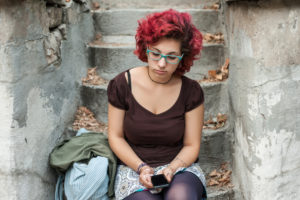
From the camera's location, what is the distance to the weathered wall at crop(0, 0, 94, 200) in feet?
7.42

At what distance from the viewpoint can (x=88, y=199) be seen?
2.43 m

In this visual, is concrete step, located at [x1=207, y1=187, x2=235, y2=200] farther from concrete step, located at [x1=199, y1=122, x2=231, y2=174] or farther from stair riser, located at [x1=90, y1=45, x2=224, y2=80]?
stair riser, located at [x1=90, y1=45, x2=224, y2=80]

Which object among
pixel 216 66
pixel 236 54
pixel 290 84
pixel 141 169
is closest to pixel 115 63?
pixel 216 66

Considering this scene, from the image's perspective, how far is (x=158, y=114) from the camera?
249 cm

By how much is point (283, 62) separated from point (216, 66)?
1.18 m

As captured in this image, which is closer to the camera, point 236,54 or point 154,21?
point 154,21

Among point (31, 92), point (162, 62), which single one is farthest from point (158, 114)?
point (31, 92)

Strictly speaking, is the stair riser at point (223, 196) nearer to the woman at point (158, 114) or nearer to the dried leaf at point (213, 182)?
the dried leaf at point (213, 182)

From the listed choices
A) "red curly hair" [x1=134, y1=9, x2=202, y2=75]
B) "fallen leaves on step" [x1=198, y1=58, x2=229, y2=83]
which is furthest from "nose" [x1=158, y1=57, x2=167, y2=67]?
"fallen leaves on step" [x1=198, y1=58, x2=229, y2=83]

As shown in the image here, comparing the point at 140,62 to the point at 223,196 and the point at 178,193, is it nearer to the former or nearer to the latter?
the point at 223,196

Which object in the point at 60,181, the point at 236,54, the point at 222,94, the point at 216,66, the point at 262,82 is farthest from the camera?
the point at 216,66

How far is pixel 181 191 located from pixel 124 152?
49cm

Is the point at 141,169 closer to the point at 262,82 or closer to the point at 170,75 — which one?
the point at 170,75

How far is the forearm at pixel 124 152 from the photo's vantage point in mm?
2438
